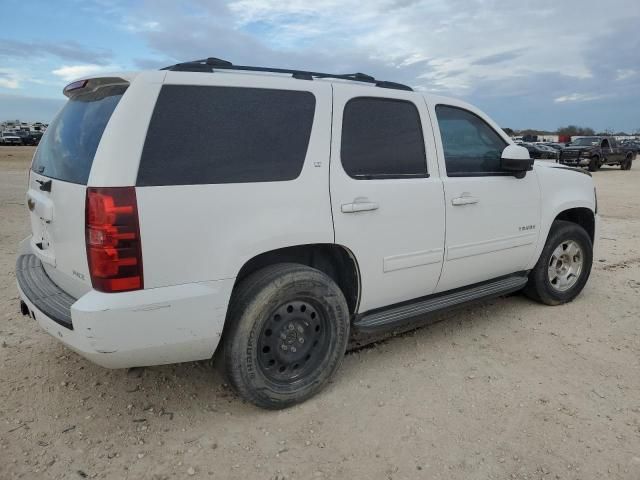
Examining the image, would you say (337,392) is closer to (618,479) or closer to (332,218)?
(332,218)

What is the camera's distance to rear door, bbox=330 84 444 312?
3.12m

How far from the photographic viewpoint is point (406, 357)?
373 cm

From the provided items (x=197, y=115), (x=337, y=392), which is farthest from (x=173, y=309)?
(x=337, y=392)

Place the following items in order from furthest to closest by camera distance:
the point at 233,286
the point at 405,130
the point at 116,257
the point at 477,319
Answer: the point at 477,319, the point at 405,130, the point at 233,286, the point at 116,257

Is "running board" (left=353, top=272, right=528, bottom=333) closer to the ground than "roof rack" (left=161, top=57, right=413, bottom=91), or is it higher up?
closer to the ground

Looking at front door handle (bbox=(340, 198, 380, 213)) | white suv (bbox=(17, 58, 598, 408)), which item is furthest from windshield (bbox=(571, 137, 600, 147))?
front door handle (bbox=(340, 198, 380, 213))

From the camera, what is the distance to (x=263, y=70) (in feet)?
10.1

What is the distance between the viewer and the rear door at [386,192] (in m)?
3.12

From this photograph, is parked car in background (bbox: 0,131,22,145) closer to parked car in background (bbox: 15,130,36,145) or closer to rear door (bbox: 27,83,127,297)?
parked car in background (bbox: 15,130,36,145)

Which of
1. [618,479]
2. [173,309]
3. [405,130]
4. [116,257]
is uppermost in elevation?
[405,130]

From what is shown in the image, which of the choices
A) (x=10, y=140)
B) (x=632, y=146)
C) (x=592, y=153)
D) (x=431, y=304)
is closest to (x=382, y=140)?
(x=431, y=304)

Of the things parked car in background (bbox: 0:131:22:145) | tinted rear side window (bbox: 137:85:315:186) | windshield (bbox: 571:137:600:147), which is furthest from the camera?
parked car in background (bbox: 0:131:22:145)

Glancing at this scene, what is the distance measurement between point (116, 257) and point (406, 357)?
7.32 feet

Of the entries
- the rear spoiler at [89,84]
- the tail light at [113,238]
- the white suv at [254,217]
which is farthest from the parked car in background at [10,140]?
the tail light at [113,238]
